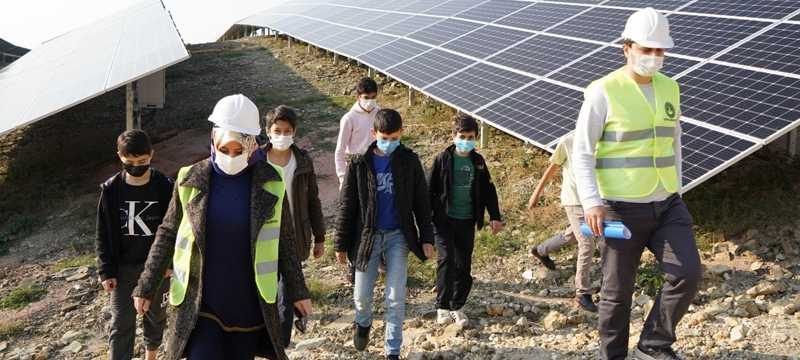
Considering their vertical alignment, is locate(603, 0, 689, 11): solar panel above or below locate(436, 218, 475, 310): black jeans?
above

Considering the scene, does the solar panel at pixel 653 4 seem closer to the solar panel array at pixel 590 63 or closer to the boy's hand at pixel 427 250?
the solar panel array at pixel 590 63

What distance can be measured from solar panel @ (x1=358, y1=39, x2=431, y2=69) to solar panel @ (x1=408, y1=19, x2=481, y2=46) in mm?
235

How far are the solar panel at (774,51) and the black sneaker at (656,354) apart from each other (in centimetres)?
415

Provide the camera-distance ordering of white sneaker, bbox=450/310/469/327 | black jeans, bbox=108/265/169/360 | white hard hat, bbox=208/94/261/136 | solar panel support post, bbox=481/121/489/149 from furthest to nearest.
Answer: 1. solar panel support post, bbox=481/121/489/149
2. white sneaker, bbox=450/310/469/327
3. black jeans, bbox=108/265/169/360
4. white hard hat, bbox=208/94/261/136

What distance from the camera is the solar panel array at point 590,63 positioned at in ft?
19.2

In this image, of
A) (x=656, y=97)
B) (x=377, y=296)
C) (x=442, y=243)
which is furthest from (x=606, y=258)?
(x=377, y=296)

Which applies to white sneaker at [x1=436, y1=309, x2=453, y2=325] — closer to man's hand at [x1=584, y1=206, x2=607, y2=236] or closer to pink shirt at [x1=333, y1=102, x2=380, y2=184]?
pink shirt at [x1=333, y1=102, x2=380, y2=184]

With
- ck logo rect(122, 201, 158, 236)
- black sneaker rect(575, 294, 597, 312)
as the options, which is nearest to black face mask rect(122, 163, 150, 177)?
ck logo rect(122, 201, 158, 236)

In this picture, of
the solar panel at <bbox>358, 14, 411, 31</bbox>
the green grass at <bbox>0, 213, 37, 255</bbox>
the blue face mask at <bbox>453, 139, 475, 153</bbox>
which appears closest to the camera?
the blue face mask at <bbox>453, 139, 475, 153</bbox>

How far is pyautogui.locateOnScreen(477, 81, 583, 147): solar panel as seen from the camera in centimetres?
699

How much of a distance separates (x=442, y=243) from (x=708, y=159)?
94.6 inches

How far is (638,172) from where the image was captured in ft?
10.9

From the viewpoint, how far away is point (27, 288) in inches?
272

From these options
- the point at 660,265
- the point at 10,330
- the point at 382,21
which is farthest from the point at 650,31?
the point at 382,21
